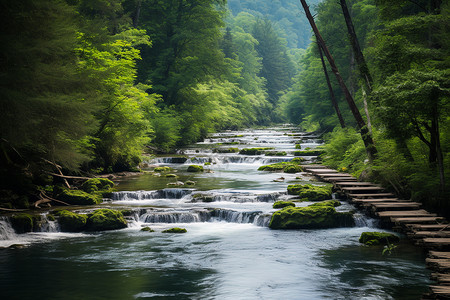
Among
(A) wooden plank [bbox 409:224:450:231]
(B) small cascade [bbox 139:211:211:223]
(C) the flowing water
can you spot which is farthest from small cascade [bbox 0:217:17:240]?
(A) wooden plank [bbox 409:224:450:231]

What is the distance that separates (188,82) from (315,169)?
18.7 m

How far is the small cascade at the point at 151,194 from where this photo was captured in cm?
1708

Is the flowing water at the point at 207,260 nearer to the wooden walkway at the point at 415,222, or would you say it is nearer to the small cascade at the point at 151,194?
the small cascade at the point at 151,194

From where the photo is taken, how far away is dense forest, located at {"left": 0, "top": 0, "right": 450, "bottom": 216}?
10.3 m

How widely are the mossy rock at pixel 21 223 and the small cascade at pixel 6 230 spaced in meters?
0.12

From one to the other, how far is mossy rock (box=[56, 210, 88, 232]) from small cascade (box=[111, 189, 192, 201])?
3755 mm

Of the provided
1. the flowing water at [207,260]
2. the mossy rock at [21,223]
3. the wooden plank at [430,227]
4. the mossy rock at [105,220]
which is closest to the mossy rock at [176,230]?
the flowing water at [207,260]

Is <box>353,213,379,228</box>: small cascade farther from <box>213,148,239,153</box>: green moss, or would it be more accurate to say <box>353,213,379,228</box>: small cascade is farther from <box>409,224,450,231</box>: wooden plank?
<box>213,148,239,153</box>: green moss

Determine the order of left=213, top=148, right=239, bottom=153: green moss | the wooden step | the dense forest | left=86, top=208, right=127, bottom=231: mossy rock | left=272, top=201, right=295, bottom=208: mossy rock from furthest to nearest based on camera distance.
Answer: left=213, top=148, right=239, bottom=153: green moss → left=272, top=201, right=295, bottom=208: mossy rock → left=86, top=208, right=127, bottom=231: mossy rock → the wooden step → the dense forest

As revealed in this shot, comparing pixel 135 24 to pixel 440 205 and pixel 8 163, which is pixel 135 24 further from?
pixel 440 205

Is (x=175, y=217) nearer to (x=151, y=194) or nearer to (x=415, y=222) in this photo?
(x=151, y=194)

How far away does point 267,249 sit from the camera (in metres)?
11.4


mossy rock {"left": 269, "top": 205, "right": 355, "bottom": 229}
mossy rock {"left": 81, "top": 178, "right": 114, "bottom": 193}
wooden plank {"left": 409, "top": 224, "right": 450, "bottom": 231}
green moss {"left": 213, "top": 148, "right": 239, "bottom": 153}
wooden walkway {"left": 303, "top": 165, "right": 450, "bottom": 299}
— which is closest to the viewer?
wooden walkway {"left": 303, "top": 165, "right": 450, "bottom": 299}

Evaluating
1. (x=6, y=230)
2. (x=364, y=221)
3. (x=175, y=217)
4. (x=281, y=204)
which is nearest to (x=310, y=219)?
(x=364, y=221)
